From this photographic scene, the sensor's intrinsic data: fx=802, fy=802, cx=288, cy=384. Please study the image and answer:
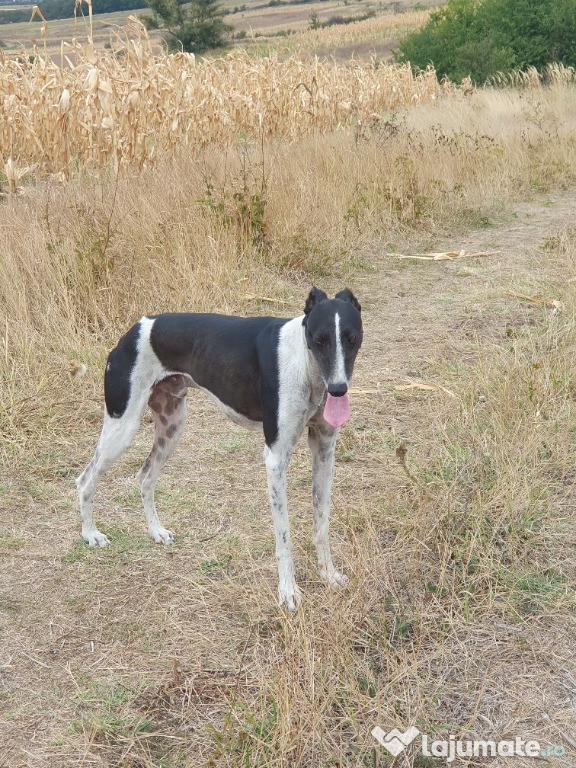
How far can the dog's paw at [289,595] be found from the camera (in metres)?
3.18

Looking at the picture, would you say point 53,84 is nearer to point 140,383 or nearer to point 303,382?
point 140,383

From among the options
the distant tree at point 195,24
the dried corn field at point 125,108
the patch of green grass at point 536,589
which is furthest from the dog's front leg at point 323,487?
the distant tree at point 195,24

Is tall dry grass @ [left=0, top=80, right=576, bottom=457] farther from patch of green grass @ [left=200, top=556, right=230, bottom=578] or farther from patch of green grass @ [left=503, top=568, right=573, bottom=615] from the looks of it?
Answer: patch of green grass @ [left=503, top=568, right=573, bottom=615]

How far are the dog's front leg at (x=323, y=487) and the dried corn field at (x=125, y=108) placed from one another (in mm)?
5226

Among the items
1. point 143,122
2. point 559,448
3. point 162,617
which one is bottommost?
point 162,617

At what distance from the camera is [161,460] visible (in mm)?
3924

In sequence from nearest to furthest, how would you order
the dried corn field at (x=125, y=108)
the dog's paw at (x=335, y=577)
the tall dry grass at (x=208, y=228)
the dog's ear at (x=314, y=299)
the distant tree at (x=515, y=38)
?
1. the dog's ear at (x=314, y=299)
2. the dog's paw at (x=335, y=577)
3. the tall dry grass at (x=208, y=228)
4. the dried corn field at (x=125, y=108)
5. the distant tree at (x=515, y=38)

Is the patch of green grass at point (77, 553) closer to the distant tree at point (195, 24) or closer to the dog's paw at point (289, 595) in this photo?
the dog's paw at point (289, 595)

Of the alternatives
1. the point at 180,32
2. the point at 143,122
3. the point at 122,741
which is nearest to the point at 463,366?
the point at 122,741

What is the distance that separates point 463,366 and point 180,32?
1588 inches

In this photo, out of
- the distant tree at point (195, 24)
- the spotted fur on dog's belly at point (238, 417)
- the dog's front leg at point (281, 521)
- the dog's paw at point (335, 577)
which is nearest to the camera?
the dog's front leg at point (281, 521)

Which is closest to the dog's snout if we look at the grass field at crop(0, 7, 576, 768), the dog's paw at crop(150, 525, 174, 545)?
the grass field at crop(0, 7, 576, 768)

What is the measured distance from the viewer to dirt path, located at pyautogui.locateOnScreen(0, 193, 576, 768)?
274 centimetres

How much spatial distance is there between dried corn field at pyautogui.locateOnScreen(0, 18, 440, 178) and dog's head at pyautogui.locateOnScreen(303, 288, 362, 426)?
17.5 ft
